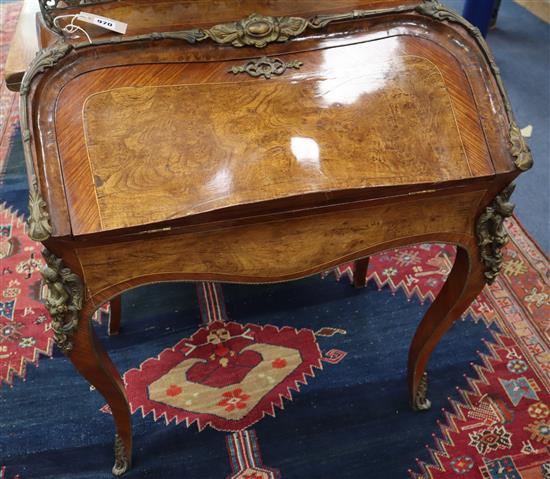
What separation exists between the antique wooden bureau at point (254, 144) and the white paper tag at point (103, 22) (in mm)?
29

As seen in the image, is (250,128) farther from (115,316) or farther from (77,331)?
(115,316)

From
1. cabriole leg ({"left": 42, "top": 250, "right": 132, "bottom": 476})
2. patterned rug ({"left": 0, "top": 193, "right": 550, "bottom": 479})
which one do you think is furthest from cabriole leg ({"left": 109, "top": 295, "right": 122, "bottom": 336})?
cabriole leg ({"left": 42, "top": 250, "right": 132, "bottom": 476})

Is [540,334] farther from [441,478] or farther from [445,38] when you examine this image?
[445,38]

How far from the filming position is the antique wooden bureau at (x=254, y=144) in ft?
3.52

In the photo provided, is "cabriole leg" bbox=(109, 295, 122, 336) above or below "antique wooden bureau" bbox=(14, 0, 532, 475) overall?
below

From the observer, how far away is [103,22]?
121cm

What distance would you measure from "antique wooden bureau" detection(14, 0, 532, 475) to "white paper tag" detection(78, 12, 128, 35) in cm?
3

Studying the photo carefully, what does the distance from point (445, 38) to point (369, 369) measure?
1028mm

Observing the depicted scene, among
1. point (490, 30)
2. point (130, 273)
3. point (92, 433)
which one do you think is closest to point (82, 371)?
point (130, 273)

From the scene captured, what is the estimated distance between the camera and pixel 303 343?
1932mm

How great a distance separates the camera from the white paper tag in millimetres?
1208

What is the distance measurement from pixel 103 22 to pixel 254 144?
0.42 m

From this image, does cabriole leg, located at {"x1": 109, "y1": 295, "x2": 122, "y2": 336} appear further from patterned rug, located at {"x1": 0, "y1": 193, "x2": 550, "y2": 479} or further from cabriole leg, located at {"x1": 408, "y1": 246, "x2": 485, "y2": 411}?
cabriole leg, located at {"x1": 408, "y1": 246, "x2": 485, "y2": 411}

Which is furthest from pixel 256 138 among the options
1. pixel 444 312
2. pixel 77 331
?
pixel 444 312
